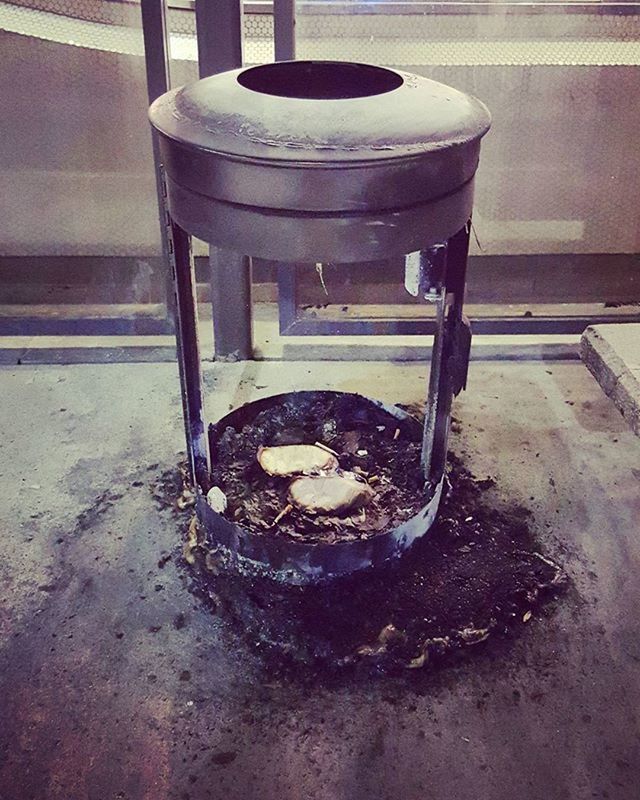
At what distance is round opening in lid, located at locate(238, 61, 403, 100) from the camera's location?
2308 millimetres

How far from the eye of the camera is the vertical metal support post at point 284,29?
3246mm

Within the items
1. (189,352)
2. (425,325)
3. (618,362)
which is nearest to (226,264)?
(425,325)

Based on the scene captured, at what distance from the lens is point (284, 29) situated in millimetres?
3281

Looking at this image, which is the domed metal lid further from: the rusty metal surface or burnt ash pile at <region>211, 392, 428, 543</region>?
burnt ash pile at <region>211, 392, 428, 543</region>

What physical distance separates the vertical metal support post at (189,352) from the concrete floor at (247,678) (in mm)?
286

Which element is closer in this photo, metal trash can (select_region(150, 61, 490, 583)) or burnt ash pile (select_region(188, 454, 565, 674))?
metal trash can (select_region(150, 61, 490, 583))

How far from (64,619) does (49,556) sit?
0.31 meters

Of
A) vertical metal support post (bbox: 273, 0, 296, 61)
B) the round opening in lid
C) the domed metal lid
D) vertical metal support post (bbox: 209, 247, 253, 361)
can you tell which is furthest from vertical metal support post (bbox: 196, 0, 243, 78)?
the domed metal lid

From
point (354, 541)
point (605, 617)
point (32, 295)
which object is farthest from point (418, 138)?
A: point (32, 295)

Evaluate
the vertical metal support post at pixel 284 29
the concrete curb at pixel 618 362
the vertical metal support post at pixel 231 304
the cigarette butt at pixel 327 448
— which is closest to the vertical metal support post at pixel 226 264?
the vertical metal support post at pixel 231 304

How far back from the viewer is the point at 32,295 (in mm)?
4305

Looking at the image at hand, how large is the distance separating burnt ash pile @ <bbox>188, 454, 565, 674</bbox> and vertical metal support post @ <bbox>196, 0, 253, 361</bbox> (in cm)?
134

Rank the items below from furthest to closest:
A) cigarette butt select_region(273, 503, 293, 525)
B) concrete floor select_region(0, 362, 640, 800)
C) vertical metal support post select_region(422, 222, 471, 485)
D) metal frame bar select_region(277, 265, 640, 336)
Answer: metal frame bar select_region(277, 265, 640, 336), cigarette butt select_region(273, 503, 293, 525), vertical metal support post select_region(422, 222, 471, 485), concrete floor select_region(0, 362, 640, 800)

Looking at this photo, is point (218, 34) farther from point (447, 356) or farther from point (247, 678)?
point (247, 678)
